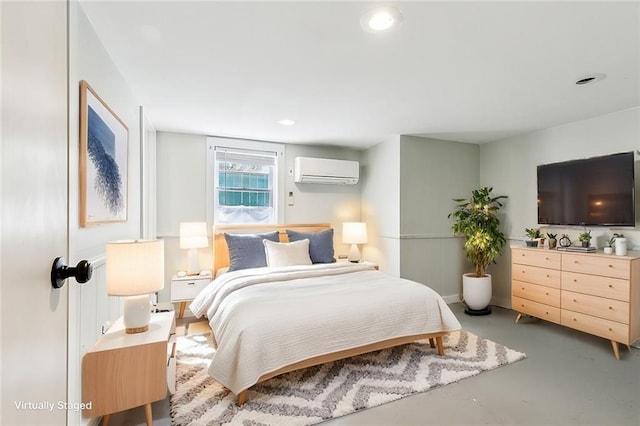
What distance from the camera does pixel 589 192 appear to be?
10.0ft

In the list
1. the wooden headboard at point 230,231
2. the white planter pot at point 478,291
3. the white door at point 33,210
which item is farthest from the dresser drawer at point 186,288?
the white planter pot at point 478,291

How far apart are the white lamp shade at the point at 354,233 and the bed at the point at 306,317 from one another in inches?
42.6

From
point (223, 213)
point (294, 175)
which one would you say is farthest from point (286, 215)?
point (223, 213)

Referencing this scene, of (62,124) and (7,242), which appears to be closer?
(7,242)

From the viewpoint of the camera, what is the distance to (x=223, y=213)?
13.8ft

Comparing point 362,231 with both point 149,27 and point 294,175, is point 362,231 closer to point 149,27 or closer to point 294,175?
point 294,175

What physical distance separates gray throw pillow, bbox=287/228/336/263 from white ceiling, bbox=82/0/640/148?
4.77 ft

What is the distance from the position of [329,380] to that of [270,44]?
2.37 m

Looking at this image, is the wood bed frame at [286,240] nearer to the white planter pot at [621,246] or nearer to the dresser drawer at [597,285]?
the dresser drawer at [597,285]

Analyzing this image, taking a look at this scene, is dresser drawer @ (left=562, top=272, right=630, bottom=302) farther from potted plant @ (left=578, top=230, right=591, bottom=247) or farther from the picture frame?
the picture frame

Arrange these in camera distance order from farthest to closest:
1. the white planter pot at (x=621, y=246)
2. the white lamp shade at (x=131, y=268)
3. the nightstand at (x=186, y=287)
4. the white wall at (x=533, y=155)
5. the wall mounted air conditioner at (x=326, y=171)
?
1. the wall mounted air conditioner at (x=326, y=171)
2. the nightstand at (x=186, y=287)
3. the white wall at (x=533, y=155)
4. the white planter pot at (x=621, y=246)
5. the white lamp shade at (x=131, y=268)

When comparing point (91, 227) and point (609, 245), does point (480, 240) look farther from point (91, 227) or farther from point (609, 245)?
point (91, 227)

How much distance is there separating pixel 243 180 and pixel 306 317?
8.88 feet

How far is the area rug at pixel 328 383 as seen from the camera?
1881 mm
